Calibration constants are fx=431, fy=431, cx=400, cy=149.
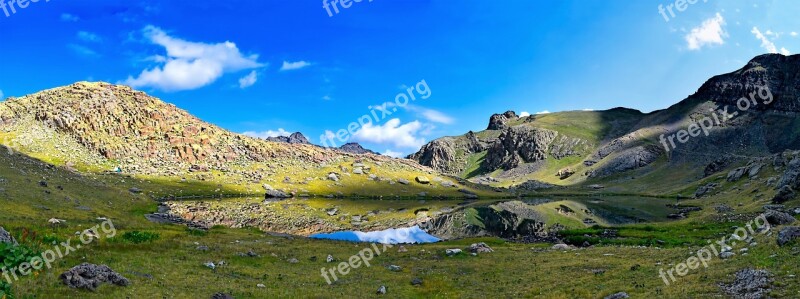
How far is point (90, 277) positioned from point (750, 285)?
35746 mm

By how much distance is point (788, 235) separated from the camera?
28.7m

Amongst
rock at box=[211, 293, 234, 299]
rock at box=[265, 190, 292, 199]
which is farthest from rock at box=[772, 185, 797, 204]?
rock at box=[265, 190, 292, 199]

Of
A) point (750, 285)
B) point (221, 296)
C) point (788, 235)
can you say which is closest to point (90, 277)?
point (221, 296)

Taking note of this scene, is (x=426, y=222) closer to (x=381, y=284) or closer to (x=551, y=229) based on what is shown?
(x=551, y=229)

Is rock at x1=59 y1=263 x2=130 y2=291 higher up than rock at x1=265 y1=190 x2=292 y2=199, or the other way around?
rock at x1=265 y1=190 x2=292 y2=199

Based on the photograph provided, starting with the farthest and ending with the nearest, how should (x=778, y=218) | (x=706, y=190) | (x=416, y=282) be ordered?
(x=706, y=190)
(x=778, y=218)
(x=416, y=282)

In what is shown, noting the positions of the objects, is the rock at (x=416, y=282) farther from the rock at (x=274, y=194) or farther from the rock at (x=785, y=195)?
the rock at (x=274, y=194)

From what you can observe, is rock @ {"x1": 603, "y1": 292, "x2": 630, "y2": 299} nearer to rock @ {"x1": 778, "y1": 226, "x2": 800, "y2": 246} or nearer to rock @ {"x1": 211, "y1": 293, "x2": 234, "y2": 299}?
rock @ {"x1": 778, "y1": 226, "x2": 800, "y2": 246}

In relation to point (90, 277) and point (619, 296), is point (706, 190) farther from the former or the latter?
point (90, 277)

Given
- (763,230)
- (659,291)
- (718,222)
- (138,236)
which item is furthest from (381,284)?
(718,222)

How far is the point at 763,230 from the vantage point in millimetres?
34500

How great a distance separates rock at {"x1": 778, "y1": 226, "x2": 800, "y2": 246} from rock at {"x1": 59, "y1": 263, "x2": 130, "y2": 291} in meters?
41.4

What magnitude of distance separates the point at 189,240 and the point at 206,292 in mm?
24528

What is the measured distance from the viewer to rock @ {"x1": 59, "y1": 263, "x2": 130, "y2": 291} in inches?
896
